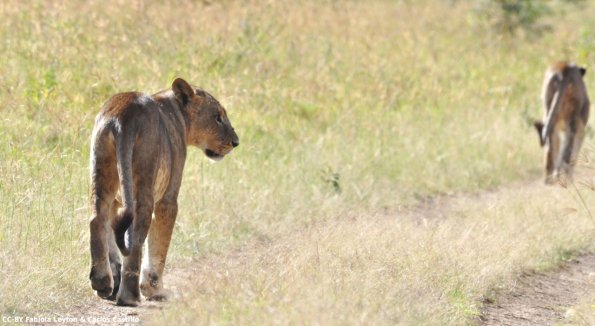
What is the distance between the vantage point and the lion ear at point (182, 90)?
21.8ft

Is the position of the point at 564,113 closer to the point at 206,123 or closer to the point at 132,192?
the point at 206,123

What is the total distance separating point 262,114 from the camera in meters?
11.3

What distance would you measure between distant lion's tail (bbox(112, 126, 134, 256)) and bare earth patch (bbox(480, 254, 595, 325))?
2.24 meters

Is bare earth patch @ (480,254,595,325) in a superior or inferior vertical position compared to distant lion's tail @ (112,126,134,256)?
inferior

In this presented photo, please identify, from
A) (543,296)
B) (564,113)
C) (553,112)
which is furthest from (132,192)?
(564,113)

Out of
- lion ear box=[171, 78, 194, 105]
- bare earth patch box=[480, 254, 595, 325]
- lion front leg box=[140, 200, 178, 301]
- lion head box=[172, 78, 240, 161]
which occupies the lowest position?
bare earth patch box=[480, 254, 595, 325]

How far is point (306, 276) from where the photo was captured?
19.5ft

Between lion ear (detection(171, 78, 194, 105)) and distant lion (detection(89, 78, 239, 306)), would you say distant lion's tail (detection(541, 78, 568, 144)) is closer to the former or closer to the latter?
lion ear (detection(171, 78, 194, 105))

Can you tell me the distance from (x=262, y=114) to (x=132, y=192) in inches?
228

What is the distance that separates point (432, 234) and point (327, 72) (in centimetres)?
587

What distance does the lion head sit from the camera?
6781 millimetres

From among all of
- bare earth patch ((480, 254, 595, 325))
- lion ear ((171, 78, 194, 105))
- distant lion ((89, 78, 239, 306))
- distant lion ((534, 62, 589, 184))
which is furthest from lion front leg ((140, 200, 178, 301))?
distant lion ((534, 62, 589, 184))

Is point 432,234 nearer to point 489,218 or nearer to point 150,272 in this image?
point 489,218

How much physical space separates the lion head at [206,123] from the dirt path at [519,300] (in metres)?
0.77
